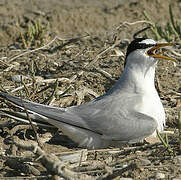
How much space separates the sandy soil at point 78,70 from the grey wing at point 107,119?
0.13 meters

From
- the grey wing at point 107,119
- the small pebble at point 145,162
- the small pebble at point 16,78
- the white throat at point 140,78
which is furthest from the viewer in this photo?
the small pebble at point 16,78

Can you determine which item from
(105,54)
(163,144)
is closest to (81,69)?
(105,54)

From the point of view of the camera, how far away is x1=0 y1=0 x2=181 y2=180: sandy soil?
3143 millimetres

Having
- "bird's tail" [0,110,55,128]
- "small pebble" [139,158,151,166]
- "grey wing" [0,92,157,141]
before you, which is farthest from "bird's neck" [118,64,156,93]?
"small pebble" [139,158,151,166]

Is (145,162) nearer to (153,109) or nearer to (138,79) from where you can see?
(153,109)

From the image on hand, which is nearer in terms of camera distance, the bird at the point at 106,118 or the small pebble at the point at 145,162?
the small pebble at the point at 145,162

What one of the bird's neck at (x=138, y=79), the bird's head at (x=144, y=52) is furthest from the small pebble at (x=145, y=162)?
the bird's head at (x=144, y=52)

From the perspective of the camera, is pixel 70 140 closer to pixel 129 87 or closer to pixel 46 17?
pixel 129 87

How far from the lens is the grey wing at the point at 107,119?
3562 mm

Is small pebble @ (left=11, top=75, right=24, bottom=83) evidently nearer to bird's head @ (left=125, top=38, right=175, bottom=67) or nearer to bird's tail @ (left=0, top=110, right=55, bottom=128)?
bird's tail @ (left=0, top=110, right=55, bottom=128)

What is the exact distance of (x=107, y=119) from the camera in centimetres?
362

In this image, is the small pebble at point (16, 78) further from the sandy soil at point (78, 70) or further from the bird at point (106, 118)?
the bird at point (106, 118)

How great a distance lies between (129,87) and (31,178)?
1.23 metres

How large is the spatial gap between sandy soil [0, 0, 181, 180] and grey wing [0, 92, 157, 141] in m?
0.13
